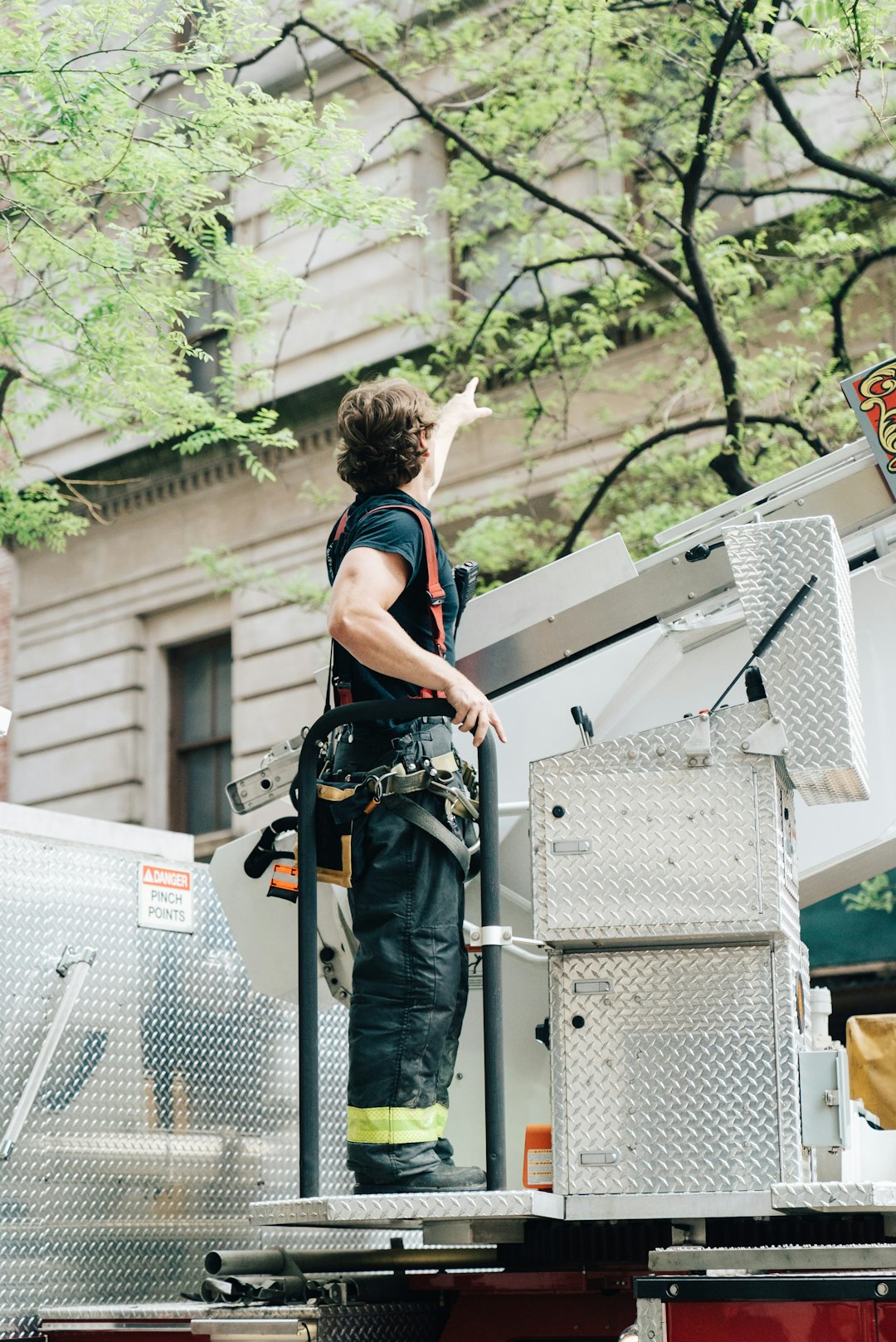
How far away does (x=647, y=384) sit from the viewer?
1282 cm

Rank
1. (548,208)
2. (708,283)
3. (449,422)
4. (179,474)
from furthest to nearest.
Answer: (179,474), (548,208), (708,283), (449,422)

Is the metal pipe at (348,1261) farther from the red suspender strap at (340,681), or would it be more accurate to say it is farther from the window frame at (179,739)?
the window frame at (179,739)

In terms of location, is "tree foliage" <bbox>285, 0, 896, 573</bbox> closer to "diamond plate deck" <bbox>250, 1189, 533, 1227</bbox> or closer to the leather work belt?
the leather work belt

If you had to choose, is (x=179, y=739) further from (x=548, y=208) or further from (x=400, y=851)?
(x=400, y=851)

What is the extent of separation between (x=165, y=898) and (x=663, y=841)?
71.2 inches

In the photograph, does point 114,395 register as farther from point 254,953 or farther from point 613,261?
point 254,953

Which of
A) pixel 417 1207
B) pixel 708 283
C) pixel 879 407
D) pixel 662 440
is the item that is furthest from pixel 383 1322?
pixel 662 440

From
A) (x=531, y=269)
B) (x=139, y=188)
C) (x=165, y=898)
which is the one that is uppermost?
(x=531, y=269)

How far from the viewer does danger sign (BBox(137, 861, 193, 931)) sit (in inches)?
174

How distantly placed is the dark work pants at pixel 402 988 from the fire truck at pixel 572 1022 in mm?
104

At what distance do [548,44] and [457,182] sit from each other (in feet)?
4.03

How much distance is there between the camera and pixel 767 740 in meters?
3.24

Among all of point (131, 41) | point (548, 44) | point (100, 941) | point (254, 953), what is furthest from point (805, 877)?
point (548, 44)

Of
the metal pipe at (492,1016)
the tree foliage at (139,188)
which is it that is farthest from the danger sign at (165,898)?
the tree foliage at (139,188)
